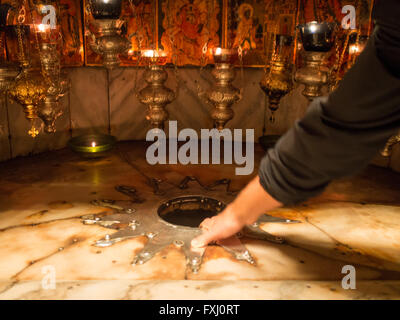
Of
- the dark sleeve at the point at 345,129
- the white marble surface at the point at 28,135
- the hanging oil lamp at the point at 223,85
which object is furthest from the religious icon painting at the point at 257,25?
the dark sleeve at the point at 345,129

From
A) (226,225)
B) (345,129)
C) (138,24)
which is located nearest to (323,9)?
(138,24)

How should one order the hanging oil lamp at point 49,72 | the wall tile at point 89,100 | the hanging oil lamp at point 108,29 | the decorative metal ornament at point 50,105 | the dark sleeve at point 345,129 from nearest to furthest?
the dark sleeve at point 345,129 < the hanging oil lamp at point 108,29 < the hanging oil lamp at point 49,72 < the decorative metal ornament at point 50,105 < the wall tile at point 89,100

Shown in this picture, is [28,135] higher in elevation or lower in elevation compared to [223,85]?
lower

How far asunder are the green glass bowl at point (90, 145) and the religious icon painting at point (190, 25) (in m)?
1.32

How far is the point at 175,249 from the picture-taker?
269cm

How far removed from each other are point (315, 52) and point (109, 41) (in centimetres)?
161

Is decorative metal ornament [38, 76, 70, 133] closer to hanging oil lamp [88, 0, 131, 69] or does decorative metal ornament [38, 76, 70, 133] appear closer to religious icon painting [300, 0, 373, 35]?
hanging oil lamp [88, 0, 131, 69]

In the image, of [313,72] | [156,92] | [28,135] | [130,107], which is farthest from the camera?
[130,107]

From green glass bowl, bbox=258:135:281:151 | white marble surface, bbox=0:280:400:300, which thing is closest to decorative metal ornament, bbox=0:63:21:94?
white marble surface, bbox=0:280:400:300

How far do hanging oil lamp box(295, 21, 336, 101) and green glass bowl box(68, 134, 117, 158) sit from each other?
7.42 feet

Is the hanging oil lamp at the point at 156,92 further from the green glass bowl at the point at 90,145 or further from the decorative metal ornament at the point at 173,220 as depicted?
the green glass bowl at the point at 90,145

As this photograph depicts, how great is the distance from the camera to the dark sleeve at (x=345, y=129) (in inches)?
39.7

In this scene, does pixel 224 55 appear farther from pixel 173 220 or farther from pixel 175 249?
pixel 175 249

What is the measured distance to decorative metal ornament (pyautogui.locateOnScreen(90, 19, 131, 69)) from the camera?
9.46ft
